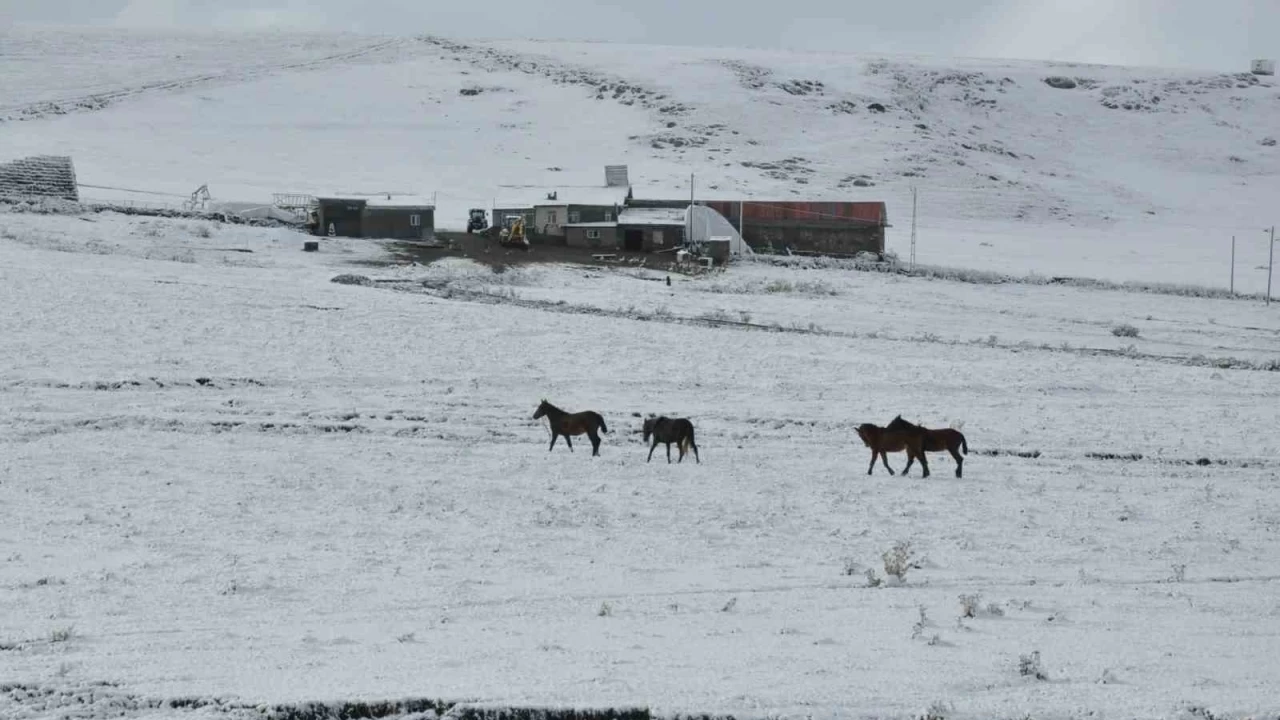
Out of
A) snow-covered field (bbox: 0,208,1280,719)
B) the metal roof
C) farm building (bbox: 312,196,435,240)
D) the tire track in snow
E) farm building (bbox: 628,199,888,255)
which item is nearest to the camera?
snow-covered field (bbox: 0,208,1280,719)

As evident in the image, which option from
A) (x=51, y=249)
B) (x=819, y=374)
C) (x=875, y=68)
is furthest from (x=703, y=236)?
(x=875, y=68)

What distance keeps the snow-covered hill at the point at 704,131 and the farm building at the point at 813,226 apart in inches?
233

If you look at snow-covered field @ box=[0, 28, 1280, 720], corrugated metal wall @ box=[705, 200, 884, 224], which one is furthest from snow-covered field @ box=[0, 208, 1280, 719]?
corrugated metal wall @ box=[705, 200, 884, 224]

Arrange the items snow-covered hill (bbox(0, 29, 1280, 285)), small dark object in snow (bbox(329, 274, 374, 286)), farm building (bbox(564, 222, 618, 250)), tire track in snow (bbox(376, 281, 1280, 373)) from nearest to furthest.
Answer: tire track in snow (bbox(376, 281, 1280, 373)), small dark object in snow (bbox(329, 274, 374, 286)), farm building (bbox(564, 222, 618, 250)), snow-covered hill (bbox(0, 29, 1280, 285))

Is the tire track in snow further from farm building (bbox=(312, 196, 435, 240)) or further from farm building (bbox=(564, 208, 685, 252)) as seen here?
farm building (bbox=(564, 208, 685, 252))

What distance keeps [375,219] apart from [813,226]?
24973 mm

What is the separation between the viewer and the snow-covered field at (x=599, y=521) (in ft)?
40.1

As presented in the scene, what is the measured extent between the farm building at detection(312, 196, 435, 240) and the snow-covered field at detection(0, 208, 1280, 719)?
1219 inches

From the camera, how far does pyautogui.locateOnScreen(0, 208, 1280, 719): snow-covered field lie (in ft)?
40.1

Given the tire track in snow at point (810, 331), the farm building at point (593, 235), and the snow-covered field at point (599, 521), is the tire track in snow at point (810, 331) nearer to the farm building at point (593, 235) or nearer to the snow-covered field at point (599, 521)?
the snow-covered field at point (599, 521)

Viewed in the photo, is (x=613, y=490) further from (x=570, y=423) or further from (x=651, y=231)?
(x=651, y=231)

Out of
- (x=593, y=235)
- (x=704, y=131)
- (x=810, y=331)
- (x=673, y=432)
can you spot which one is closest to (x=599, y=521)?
(x=673, y=432)

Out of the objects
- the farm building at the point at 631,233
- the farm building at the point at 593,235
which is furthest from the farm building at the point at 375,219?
the farm building at the point at 631,233

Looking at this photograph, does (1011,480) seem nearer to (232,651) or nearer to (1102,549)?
(1102,549)
